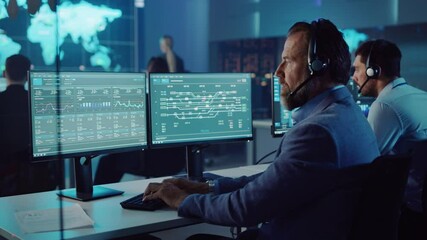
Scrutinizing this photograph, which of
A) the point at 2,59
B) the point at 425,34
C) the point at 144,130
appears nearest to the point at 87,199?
the point at 144,130

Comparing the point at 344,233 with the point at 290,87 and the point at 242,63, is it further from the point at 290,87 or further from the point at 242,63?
the point at 242,63

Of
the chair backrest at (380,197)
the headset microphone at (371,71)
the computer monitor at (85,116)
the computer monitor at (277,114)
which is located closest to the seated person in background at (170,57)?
the computer monitor at (277,114)

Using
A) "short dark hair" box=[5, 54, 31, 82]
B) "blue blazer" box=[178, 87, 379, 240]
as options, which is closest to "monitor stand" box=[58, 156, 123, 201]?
"blue blazer" box=[178, 87, 379, 240]

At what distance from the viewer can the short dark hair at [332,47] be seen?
1607mm

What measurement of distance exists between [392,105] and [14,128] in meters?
1.97

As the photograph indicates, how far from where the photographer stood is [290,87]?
66.9 inches

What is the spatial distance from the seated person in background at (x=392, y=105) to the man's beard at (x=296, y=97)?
0.69 metres

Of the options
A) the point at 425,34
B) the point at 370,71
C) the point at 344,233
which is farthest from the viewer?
the point at 425,34

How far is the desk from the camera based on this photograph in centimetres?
161

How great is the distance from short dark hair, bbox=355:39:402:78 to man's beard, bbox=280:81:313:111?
1.17 metres

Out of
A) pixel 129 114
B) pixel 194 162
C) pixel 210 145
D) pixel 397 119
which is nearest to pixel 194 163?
pixel 194 162

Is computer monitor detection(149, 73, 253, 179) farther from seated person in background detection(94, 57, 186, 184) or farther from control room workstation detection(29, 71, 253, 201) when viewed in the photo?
seated person in background detection(94, 57, 186, 184)

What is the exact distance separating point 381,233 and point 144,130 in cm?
111

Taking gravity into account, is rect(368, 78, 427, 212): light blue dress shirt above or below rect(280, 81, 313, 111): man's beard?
below
